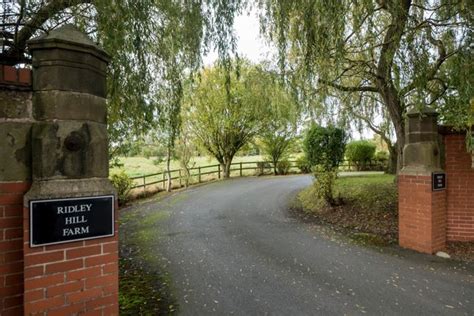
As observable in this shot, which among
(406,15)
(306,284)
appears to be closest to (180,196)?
(306,284)

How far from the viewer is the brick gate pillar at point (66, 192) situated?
2.46 metres

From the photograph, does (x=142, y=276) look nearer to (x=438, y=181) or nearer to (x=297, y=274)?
(x=297, y=274)

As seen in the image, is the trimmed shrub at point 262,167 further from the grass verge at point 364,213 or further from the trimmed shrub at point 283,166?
the grass verge at point 364,213

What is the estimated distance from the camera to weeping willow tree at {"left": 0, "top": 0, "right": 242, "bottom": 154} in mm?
3379

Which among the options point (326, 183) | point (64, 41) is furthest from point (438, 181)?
point (64, 41)

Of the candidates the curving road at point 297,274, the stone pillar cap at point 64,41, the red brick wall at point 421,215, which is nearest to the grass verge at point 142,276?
the curving road at point 297,274

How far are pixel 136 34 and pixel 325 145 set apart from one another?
29.4 ft

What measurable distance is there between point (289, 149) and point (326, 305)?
1768 centimetres

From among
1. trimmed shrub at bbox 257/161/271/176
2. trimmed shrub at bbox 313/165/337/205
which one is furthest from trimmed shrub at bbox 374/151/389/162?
trimmed shrub at bbox 313/165/337/205

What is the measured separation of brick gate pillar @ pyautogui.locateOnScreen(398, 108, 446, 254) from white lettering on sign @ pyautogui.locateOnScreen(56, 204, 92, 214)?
5.47 metres

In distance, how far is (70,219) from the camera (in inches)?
102

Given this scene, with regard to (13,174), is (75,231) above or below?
below

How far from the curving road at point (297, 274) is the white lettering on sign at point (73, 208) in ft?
6.01

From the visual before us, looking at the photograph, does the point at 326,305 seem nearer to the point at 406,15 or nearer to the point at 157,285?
the point at 157,285
